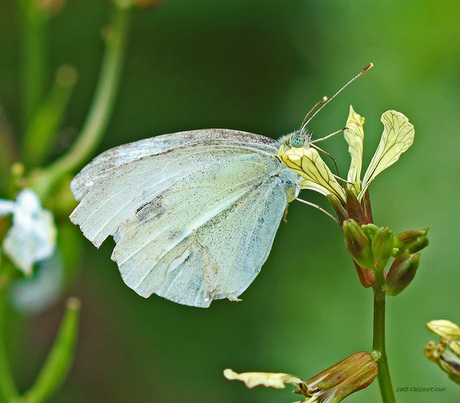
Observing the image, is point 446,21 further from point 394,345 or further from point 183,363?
point 183,363

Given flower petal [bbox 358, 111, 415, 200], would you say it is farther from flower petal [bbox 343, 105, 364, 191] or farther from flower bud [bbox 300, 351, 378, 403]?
flower bud [bbox 300, 351, 378, 403]

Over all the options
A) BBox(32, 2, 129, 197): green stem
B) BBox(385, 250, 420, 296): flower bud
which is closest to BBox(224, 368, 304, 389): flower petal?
BBox(385, 250, 420, 296): flower bud

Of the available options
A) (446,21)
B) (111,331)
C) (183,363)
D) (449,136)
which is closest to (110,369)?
(111,331)

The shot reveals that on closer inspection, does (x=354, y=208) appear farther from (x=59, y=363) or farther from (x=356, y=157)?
(x=59, y=363)

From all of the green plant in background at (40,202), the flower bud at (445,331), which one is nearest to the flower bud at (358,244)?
the flower bud at (445,331)

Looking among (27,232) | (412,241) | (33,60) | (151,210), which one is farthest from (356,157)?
(33,60)

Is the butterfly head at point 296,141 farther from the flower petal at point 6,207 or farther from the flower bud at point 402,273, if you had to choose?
the flower petal at point 6,207

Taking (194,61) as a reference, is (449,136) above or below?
below
